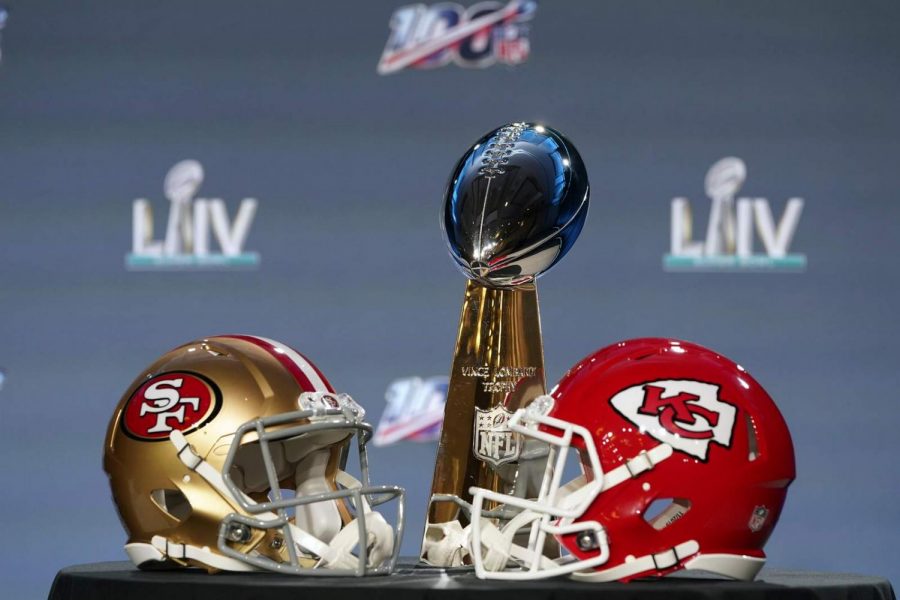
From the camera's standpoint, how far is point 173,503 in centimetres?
151

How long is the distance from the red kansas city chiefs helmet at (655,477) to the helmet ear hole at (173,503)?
36 centimetres

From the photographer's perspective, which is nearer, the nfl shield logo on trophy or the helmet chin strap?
the helmet chin strap

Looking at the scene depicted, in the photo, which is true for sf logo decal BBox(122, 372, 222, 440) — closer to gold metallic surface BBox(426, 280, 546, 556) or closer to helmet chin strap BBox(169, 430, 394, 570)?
helmet chin strap BBox(169, 430, 394, 570)

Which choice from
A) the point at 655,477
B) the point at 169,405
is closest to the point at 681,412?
the point at 655,477

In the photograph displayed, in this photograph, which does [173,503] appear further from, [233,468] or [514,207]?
[514,207]

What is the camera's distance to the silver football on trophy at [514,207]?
1566mm

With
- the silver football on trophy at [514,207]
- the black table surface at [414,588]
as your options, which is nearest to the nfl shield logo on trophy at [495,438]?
the silver football on trophy at [514,207]

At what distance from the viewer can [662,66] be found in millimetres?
3219

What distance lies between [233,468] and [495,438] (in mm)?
348

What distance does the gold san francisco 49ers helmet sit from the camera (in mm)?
1374

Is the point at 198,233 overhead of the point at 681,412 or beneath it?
overhead

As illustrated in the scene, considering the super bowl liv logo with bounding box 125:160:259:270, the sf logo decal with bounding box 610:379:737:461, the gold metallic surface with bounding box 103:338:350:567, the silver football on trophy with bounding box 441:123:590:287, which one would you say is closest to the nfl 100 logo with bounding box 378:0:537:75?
the super bowl liv logo with bounding box 125:160:259:270

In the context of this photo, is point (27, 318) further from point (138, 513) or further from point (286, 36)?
point (138, 513)

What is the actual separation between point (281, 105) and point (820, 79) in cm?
142
